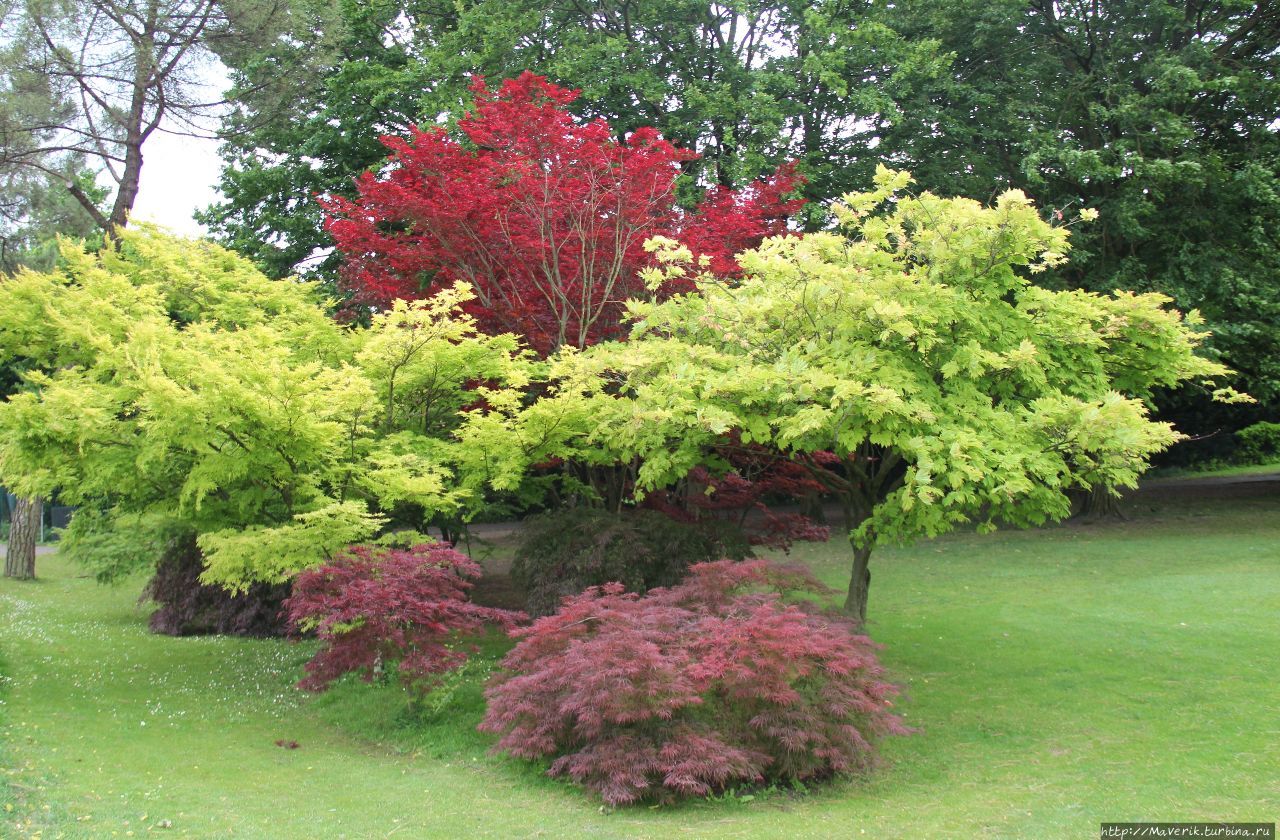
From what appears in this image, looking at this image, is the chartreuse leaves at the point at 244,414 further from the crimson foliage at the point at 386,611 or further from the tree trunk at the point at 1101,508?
the tree trunk at the point at 1101,508

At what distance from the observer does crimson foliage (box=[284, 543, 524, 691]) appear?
25.5 feet

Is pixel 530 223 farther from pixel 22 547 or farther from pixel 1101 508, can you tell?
pixel 1101 508

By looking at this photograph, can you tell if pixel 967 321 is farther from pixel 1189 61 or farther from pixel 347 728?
pixel 1189 61

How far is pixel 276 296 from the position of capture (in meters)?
10.6

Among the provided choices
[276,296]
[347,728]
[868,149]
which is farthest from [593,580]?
[868,149]

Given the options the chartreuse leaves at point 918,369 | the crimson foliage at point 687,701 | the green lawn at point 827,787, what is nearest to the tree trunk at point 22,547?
the green lawn at point 827,787

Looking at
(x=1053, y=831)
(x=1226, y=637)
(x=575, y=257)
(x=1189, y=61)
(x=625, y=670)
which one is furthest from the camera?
(x=1189, y=61)

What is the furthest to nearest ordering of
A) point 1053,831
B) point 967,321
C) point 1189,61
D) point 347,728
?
point 1189,61 → point 347,728 → point 967,321 → point 1053,831

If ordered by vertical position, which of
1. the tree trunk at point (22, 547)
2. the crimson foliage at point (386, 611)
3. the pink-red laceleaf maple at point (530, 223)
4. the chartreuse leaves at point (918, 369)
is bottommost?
the tree trunk at point (22, 547)

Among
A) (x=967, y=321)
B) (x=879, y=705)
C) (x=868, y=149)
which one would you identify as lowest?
(x=879, y=705)

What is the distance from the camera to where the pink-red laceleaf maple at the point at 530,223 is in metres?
10.5

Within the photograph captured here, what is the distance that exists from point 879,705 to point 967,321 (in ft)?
10.1

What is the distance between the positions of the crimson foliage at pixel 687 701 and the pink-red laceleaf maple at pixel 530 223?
4341 millimetres

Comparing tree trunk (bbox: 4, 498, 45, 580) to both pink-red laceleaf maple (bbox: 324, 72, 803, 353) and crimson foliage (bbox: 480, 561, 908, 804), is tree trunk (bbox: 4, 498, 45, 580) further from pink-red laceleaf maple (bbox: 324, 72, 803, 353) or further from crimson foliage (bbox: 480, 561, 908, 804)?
crimson foliage (bbox: 480, 561, 908, 804)
